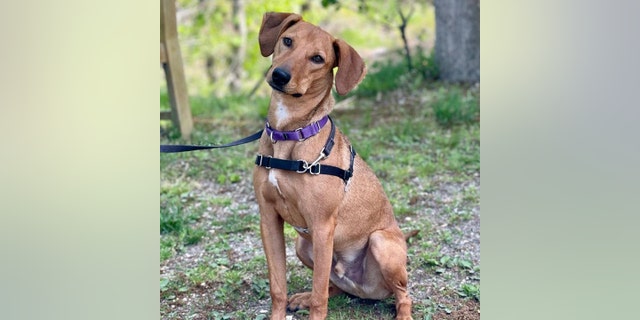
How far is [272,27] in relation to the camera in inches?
163

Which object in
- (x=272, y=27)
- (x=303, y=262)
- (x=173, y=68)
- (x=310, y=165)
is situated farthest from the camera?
(x=173, y=68)

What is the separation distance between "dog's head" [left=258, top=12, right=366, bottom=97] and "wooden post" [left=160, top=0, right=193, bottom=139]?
357 centimetres

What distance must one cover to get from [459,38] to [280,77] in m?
5.79

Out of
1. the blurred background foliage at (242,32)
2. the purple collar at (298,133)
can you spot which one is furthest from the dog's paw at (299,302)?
the blurred background foliage at (242,32)

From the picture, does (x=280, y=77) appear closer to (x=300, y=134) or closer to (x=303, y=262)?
(x=300, y=134)

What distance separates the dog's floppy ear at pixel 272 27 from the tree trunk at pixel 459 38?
531cm

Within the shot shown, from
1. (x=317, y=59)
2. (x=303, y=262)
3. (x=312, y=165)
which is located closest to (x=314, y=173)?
(x=312, y=165)

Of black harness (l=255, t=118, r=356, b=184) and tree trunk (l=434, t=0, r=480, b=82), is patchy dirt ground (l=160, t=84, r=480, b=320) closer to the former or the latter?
black harness (l=255, t=118, r=356, b=184)

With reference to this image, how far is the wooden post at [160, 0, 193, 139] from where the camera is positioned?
24.5 feet

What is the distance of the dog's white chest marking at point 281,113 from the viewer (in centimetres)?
→ 402

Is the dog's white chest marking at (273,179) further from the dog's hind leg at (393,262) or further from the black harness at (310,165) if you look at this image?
the dog's hind leg at (393,262)
